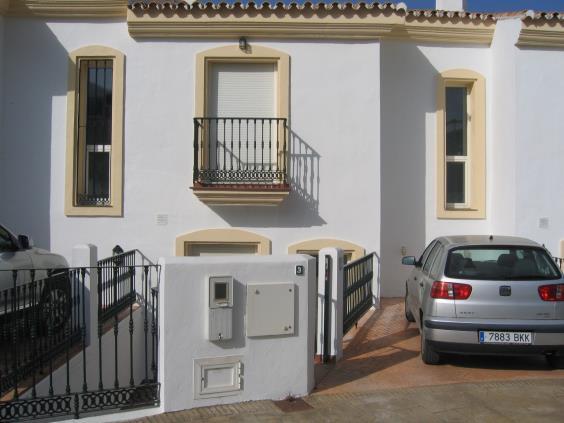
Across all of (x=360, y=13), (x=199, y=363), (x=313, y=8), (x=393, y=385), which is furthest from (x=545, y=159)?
(x=199, y=363)

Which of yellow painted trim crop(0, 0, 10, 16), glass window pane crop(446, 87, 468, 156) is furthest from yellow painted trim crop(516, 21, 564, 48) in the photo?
yellow painted trim crop(0, 0, 10, 16)

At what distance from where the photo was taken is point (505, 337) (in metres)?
6.01

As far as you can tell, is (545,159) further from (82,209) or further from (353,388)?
(82,209)

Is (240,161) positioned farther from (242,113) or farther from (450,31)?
(450,31)

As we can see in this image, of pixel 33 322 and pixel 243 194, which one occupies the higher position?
pixel 243 194

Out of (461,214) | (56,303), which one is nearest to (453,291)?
(56,303)

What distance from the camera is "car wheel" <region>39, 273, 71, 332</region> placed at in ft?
18.2

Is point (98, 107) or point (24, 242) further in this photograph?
point (98, 107)

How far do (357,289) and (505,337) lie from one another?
262 cm

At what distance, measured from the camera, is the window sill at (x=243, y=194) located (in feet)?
31.6

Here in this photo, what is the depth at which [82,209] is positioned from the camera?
1015 centimetres

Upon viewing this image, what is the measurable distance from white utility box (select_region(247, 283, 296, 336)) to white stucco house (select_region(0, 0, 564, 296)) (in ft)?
15.2

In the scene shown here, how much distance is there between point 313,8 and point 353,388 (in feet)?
22.2

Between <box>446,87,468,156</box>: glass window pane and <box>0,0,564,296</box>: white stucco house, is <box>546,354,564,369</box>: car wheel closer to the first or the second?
<box>0,0,564,296</box>: white stucco house
